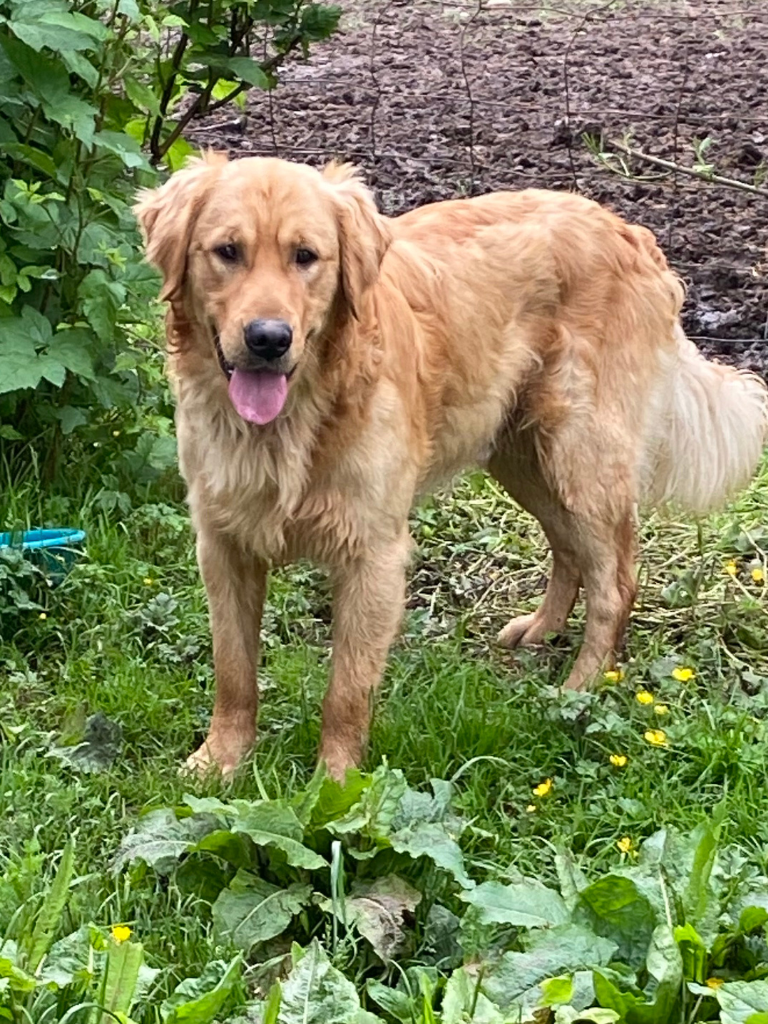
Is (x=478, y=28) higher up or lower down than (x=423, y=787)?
higher up

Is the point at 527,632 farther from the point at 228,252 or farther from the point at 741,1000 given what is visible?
the point at 741,1000

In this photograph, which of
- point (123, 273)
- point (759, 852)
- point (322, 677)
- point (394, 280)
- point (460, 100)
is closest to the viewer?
point (759, 852)

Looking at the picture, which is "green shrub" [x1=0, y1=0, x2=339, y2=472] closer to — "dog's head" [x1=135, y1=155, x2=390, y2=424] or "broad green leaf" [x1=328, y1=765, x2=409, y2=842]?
"dog's head" [x1=135, y1=155, x2=390, y2=424]

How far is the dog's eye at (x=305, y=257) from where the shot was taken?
9.59ft

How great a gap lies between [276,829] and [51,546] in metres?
1.75

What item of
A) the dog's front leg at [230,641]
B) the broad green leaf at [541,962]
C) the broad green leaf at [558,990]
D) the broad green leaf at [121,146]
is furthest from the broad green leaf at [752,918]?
the broad green leaf at [121,146]

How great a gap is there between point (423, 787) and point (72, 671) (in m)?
1.03

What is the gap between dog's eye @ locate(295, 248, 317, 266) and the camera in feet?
9.59

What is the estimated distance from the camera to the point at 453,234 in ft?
12.0

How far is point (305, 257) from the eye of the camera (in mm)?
2934

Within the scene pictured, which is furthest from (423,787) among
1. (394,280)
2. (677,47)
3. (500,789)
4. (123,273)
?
(677,47)

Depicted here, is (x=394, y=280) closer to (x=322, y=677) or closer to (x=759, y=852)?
(x=322, y=677)

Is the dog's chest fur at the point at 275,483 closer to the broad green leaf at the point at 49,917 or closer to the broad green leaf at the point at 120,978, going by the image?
the broad green leaf at the point at 49,917

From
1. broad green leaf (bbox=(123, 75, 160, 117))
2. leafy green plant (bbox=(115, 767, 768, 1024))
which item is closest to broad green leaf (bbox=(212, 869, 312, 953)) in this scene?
leafy green plant (bbox=(115, 767, 768, 1024))
